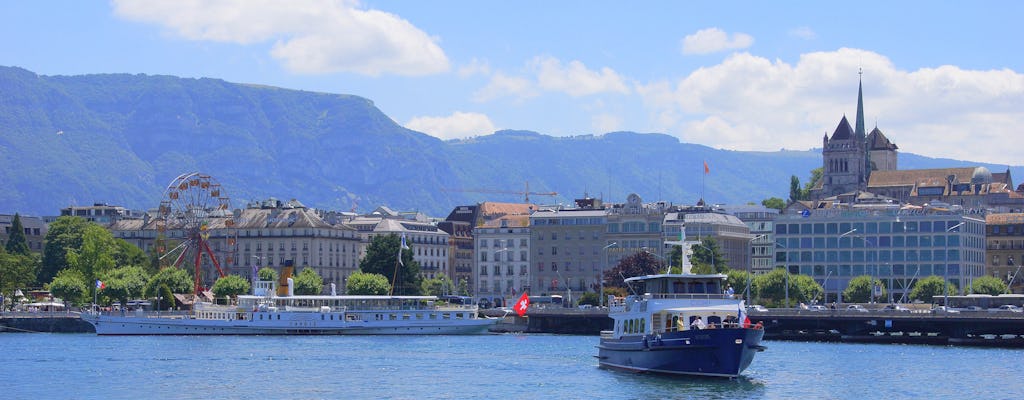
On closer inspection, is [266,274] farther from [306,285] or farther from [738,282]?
[738,282]

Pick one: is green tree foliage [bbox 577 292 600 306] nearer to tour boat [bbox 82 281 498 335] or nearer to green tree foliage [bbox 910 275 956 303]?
tour boat [bbox 82 281 498 335]

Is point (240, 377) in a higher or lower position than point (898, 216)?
lower

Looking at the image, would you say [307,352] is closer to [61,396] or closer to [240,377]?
[240,377]

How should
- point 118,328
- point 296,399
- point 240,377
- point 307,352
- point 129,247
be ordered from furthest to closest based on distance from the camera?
point 129,247, point 118,328, point 307,352, point 240,377, point 296,399

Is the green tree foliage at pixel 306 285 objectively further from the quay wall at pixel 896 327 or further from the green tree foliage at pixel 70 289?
the quay wall at pixel 896 327

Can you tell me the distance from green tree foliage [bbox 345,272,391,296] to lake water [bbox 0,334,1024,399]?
42348 millimetres

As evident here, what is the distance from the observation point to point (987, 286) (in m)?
170

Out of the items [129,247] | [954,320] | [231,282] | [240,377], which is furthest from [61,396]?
[129,247]

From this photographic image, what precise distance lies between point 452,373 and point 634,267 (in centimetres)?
9165

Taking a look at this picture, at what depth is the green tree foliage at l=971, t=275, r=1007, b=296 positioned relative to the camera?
16950 centimetres

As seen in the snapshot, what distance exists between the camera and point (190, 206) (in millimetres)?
179000

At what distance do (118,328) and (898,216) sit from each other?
88035 mm

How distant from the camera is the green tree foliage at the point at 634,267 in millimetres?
180000


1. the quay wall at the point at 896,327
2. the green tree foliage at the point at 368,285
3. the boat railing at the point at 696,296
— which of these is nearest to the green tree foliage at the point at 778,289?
the quay wall at the point at 896,327
